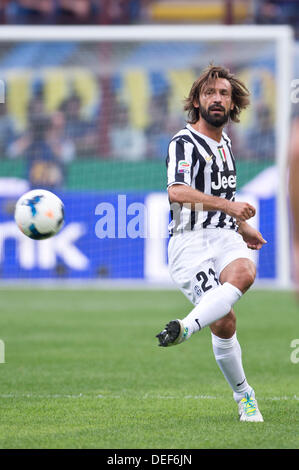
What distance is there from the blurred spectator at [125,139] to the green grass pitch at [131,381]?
509 centimetres

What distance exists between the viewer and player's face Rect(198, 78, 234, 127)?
634cm

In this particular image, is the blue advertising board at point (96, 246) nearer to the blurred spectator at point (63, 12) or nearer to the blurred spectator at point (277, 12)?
the blurred spectator at point (277, 12)

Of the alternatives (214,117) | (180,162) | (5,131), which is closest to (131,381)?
(180,162)

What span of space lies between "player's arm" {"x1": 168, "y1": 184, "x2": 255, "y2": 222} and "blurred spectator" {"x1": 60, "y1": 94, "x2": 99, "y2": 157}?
13.0 m

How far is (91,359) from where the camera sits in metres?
9.52

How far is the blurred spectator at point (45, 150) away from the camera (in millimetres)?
18344

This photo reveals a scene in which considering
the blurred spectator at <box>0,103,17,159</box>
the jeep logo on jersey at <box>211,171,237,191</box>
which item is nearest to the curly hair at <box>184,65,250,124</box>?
the jeep logo on jersey at <box>211,171,237,191</box>

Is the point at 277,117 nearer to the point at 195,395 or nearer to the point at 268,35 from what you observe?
the point at 268,35

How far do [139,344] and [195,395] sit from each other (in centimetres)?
336

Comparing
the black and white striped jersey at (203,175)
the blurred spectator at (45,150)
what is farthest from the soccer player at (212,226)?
the blurred spectator at (45,150)

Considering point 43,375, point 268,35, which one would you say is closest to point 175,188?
point 43,375

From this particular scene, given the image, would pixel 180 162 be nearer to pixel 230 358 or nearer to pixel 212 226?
pixel 212 226

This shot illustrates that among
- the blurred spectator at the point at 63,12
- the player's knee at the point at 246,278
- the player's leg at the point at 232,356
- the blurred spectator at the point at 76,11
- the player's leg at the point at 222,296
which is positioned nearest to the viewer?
the player's leg at the point at 222,296

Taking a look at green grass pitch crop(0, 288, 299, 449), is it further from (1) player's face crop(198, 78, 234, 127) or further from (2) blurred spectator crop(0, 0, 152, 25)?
(2) blurred spectator crop(0, 0, 152, 25)
